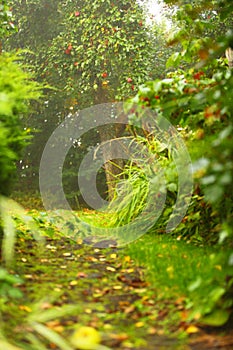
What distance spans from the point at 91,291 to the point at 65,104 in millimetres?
8279

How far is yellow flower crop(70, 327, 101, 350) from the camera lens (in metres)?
1.97

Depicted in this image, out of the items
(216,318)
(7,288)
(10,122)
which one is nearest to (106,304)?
(7,288)

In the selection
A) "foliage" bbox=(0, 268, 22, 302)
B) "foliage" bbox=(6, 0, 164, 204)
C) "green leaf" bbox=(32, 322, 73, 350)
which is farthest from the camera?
"foliage" bbox=(6, 0, 164, 204)

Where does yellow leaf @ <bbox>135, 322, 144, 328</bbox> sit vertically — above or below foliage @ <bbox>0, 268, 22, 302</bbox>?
below

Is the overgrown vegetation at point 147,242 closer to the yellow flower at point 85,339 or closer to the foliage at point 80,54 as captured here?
the yellow flower at point 85,339

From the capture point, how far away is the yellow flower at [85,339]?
6.45 ft

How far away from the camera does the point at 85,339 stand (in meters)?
1.99

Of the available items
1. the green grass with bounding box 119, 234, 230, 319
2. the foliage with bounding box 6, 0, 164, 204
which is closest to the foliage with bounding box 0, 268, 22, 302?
the green grass with bounding box 119, 234, 230, 319

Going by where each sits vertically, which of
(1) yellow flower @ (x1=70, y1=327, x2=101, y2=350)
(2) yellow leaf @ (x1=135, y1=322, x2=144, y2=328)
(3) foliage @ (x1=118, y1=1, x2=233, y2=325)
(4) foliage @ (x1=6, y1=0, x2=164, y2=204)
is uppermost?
(4) foliage @ (x1=6, y1=0, x2=164, y2=204)

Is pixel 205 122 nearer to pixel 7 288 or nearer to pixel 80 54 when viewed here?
pixel 7 288

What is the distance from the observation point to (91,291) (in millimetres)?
2781

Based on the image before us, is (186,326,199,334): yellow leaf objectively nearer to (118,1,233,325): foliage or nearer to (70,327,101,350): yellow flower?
(118,1,233,325): foliage

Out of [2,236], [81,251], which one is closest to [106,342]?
[2,236]

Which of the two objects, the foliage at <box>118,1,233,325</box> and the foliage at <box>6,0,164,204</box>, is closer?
the foliage at <box>118,1,233,325</box>
